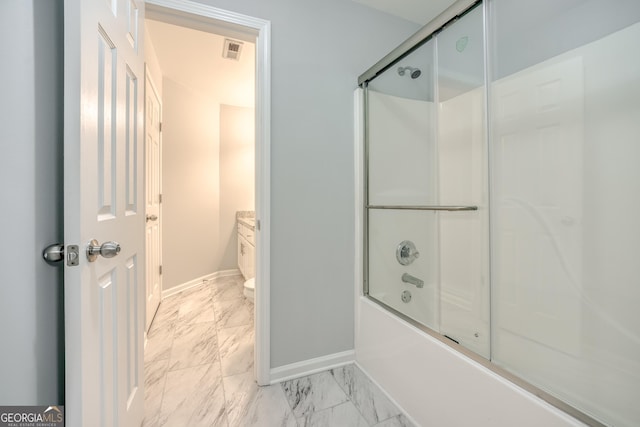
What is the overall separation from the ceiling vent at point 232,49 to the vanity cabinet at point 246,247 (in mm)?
1630

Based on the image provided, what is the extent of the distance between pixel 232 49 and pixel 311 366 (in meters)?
2.60

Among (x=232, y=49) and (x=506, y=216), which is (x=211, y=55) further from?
(x=506, y=216)

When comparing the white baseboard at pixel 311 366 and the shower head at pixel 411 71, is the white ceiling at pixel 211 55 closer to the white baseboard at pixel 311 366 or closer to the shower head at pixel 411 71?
the shower head at pixel 411 71

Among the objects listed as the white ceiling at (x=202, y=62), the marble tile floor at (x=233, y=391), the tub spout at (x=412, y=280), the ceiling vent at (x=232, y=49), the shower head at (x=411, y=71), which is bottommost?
the marble tile floor at (x=233, y=391)

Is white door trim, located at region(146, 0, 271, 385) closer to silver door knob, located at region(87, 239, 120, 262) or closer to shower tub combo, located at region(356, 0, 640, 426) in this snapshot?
shower tub combo, located at region(356, 0, 640, 426)

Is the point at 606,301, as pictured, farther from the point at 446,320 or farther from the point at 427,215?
the point at 427,215

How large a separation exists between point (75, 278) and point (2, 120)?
0.40 m

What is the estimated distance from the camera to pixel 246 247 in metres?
3.18

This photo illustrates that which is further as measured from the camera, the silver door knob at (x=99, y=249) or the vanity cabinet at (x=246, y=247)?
the vanity cabinet at (x=246, y=247)

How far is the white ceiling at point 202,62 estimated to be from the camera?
2.19 meters

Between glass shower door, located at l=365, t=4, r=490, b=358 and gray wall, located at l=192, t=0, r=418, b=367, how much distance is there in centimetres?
19

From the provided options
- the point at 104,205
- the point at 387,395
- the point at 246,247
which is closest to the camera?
the point at 104,205

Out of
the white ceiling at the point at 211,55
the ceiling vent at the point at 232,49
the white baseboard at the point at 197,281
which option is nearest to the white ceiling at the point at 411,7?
the white ceiling at the point at 211,55

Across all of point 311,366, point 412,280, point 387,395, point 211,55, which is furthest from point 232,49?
point 387,395
